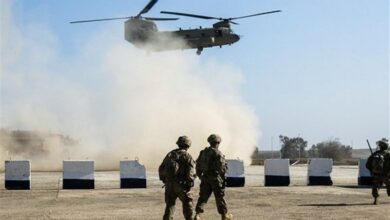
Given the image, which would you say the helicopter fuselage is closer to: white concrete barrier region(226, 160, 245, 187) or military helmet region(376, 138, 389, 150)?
white concrete barrier region(226, 160, 245, 187)

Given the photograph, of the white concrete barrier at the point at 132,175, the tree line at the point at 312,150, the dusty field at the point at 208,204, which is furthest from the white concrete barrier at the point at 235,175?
the tree line at the point at 312,150

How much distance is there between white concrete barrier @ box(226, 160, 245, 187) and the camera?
21578 millimetres

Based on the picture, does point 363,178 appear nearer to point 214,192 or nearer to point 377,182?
point 377,182

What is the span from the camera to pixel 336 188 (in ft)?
69.5

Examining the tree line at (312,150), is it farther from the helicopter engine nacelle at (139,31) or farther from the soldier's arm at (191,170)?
the soldier's arm at (191,170)

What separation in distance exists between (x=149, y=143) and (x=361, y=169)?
2859cm

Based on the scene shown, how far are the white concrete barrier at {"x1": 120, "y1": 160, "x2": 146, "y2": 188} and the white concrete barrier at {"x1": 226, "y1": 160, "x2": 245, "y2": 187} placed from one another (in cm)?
297

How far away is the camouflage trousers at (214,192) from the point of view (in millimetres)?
12086

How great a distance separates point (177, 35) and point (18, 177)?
70.3ft

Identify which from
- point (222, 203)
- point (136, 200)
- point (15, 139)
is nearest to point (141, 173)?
point (136, 200)

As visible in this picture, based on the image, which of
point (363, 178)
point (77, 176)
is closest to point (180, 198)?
point (77, 176)

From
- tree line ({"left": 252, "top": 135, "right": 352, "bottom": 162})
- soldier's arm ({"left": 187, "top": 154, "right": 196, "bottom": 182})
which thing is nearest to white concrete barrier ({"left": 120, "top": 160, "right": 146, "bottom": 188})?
soldier's arm ({"left": 187, "top": 154, "right": 196, "bottom": 182})

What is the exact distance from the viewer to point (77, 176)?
20.6 metres

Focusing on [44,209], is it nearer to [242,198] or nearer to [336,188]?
[242,198]
